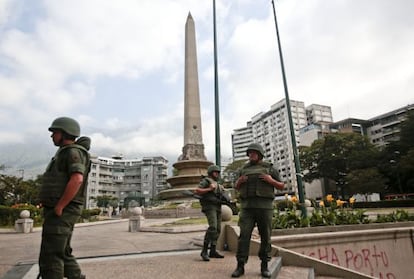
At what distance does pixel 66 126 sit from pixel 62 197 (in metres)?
0.78

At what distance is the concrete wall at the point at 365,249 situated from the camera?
5.42 m

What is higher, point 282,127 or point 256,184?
point 282,127

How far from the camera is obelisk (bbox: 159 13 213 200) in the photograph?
24.5 m

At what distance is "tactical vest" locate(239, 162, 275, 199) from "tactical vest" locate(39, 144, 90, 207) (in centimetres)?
214

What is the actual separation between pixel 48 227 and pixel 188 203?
19.5m

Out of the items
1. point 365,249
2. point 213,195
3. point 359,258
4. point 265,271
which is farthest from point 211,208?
point 365,249

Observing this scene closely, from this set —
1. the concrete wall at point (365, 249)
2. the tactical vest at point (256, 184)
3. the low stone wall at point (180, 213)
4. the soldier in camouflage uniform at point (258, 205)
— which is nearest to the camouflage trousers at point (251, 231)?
the soldier in camouflage uniform at point (258, 205)

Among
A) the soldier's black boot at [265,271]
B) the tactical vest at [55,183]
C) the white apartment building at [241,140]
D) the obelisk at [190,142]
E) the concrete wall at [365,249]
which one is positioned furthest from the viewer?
the white apartment building at [241,140]

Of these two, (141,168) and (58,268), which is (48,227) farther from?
(141,168)

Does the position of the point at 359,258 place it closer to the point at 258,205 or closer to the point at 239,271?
the point at 258,205

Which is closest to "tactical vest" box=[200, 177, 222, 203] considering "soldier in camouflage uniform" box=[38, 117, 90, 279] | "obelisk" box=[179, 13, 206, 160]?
"soldier in camouflage uniform" box=[38, 117, 90, 279]

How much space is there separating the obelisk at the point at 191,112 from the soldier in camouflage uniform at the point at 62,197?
2244cm

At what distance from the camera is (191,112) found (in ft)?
85.6

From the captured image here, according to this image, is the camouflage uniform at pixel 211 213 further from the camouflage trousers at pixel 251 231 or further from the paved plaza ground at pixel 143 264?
the camouflage trousers at pixel 251 231
